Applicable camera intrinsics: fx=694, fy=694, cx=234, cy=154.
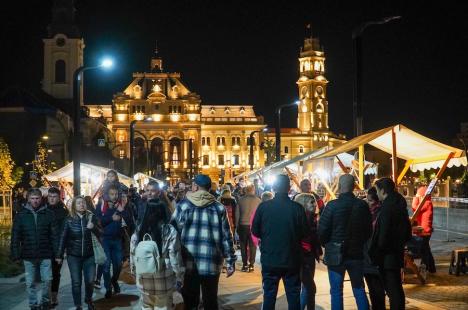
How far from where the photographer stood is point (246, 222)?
584 inches

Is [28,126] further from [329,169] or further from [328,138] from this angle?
[328,138]

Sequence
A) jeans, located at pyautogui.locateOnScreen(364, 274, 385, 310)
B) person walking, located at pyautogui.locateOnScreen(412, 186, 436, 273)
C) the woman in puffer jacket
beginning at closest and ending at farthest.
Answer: the woman in puffer jacket
jeans, located at pyautogui.locateOnScreen(364, 274, 385, 310)
person walking, located at pyautogui.locateOnScreen(412, 186, 436, 273)

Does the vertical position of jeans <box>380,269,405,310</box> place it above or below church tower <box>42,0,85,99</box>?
below

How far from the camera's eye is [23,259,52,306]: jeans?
32.1ft

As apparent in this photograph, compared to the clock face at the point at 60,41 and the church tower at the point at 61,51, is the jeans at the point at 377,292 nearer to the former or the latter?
the church tower at the point at 61,51

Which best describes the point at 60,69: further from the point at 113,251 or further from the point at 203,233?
the point at 203,233

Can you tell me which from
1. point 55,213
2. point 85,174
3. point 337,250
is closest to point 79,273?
point 55,213

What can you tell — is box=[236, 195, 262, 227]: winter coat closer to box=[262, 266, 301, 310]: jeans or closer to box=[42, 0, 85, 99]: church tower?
box=[262, 266, 301, 310]: jeans

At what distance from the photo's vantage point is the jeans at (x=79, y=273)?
32.7 feet

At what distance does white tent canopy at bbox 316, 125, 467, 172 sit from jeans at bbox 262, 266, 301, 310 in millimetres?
6005

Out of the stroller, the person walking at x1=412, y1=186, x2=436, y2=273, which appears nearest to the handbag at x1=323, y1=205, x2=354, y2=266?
the stroller

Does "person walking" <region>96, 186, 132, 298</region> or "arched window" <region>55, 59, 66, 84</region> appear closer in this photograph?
"person walking" <region>96, 186, 132, 298</region>

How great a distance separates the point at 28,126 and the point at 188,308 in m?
60.6

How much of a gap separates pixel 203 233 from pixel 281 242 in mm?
847
